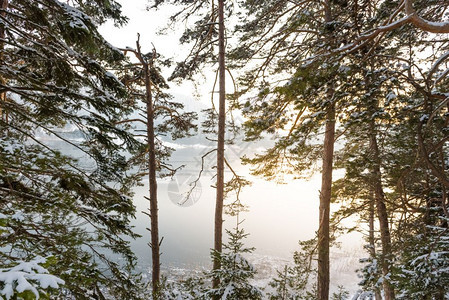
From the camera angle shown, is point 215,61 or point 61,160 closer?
point 61,160

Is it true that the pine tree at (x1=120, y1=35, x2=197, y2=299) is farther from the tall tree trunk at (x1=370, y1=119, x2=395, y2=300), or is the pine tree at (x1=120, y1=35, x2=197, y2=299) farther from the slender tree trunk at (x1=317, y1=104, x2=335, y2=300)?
the tall tree trunk at (x1=370, y1=119, x2=395, y2=300)

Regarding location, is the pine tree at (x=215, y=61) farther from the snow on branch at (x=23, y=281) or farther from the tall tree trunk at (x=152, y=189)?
the snow on branch at (x=23, y=281)

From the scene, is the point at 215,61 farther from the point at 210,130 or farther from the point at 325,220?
the point at 325,220

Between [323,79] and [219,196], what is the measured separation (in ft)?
14.1

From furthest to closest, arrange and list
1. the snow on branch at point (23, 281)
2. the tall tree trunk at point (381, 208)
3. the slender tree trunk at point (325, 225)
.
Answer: the slender tree trunk at point (325, 225), the tall tree trunk at point (381, 208), the snow on branch at point (23, 281)

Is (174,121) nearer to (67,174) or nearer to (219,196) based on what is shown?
(219,196)

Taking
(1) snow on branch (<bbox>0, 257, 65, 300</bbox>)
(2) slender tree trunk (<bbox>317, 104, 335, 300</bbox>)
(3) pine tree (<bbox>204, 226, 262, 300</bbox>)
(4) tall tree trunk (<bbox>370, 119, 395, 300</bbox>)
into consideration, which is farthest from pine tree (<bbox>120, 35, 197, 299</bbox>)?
(4) tall tree trunk (<bbox>370, 119, 395, 300</bbox>)

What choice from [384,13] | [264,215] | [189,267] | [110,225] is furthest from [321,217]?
[264,215]

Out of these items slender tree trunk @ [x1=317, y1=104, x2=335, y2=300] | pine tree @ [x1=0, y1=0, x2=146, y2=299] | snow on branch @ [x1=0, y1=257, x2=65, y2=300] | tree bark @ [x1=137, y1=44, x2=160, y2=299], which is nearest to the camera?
snow on branch @ [x1=0, y1=257, x2=65, y2=300]

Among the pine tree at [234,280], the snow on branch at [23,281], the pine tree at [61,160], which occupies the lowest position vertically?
the pine tree at [234,280]

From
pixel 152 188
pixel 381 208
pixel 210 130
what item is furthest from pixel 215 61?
pixel 381 208

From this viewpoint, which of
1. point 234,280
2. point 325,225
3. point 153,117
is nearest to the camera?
point 234,280

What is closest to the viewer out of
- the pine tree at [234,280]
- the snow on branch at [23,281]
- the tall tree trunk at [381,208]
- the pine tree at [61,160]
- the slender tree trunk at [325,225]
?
the snow on branch at [23,281]

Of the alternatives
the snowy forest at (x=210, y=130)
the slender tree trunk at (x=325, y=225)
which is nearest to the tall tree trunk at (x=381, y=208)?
the snowy forest at (x=210, y=130)
